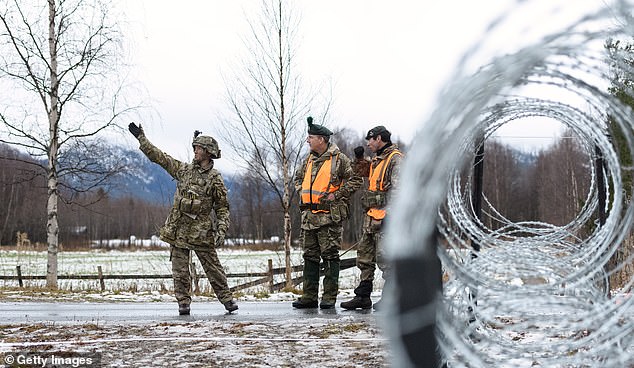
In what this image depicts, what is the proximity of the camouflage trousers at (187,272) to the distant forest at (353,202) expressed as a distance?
1071 inches

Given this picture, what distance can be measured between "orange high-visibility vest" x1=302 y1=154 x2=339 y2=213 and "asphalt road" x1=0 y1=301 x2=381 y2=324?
1.35m

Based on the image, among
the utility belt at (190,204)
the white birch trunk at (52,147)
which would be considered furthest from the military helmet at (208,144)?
the white birch trunk at (52,147)

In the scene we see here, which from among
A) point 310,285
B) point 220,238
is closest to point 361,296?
point 310,285

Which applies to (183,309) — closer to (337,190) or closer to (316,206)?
(316,206)

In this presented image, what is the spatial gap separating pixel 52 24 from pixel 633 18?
14403 millimetres

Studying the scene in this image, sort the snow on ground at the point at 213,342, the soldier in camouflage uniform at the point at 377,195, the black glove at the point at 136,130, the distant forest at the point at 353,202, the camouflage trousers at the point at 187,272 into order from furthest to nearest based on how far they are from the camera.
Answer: the distant forest at the point at 353,202, the camouflage trousers at the point at 187,272, the soldier in camouflage uniform at the point at 377,195, the black glove at the point at 136,130, the snow on ground at the point at 213,342

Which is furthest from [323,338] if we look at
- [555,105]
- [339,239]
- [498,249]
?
[555,105]

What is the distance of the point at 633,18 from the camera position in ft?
5.93

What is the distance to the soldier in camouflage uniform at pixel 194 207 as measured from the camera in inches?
284

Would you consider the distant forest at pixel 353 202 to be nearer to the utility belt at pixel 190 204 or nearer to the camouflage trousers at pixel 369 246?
the camouflage trousers at pixel 369 246

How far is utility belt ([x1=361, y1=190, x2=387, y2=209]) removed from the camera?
7.20 metres

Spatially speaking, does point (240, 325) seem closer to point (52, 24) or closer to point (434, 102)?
point (434, 102)

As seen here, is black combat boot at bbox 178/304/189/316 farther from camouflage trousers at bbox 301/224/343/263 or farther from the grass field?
the grass field

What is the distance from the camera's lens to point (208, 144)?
7215 mm
